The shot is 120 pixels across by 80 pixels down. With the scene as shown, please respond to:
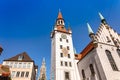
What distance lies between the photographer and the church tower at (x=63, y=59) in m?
32.0

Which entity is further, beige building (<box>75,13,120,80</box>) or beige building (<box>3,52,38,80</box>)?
beige building (<box>3,52,38,80</box>)

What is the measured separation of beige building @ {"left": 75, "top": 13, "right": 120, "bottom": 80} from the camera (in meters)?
25.6

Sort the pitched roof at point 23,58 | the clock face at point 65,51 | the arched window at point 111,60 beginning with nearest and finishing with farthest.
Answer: the arched window at point 111,60 < the pitched roof at point 23,58 < the clock face at point 65,51

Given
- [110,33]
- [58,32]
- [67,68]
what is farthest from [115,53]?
[58,32]

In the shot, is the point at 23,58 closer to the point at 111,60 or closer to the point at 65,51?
the point at 65,51

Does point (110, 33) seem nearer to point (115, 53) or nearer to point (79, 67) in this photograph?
point (115, 53)

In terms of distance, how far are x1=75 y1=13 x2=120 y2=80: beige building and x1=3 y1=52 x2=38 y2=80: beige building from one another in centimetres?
1356

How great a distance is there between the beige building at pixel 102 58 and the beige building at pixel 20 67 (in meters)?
13.6

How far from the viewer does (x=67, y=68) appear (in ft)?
110

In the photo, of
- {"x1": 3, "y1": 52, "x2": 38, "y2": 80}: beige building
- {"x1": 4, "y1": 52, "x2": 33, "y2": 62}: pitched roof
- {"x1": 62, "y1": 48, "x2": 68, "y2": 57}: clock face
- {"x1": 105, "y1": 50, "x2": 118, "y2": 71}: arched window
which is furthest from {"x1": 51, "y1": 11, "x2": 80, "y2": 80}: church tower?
{"x1": 105, "y1": 50, "x2": 118, "y2": 71}: arched window

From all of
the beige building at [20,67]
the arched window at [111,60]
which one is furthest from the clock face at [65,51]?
the arched window at [111,60]

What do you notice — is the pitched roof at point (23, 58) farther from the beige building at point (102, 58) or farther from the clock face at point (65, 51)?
the beige building at point (102, 58)

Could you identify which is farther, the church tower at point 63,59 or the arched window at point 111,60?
the church tower at point 63,59

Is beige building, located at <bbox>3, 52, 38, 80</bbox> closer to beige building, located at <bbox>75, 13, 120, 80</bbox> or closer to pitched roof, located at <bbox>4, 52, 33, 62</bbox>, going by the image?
pitched roof, located at <bbox>4, 52, 33, 62</bbox>
